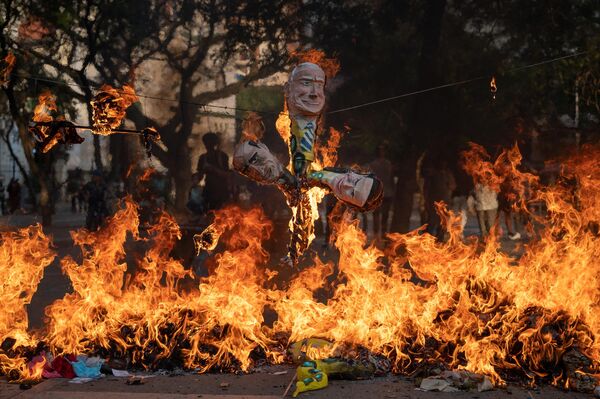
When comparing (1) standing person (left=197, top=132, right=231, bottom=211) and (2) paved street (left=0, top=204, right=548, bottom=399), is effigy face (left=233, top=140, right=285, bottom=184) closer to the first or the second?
(2) paved street (left=0, top=204, right=548, bottom=399)

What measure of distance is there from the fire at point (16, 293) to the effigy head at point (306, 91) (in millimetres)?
2936

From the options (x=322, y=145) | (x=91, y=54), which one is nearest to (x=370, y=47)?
(x=322, y=145)

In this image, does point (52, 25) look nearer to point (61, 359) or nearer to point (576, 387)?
point (61, 359)

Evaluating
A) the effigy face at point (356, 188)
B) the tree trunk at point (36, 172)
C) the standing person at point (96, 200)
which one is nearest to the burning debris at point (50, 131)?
the effigy face at point (356, 188)

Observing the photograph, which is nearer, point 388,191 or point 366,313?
point 366,313

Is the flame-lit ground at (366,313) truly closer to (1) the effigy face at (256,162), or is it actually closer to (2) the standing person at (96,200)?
(1) the effigy face at (256,162)

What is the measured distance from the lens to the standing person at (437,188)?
12117mm

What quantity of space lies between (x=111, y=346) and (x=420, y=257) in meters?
2.96

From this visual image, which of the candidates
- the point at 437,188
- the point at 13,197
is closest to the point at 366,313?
the point at 437,188

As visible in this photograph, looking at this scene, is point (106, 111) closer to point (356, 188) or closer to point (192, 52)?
point (356, 188)

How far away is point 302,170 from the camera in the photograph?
6434 mm

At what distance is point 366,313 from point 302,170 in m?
1.43

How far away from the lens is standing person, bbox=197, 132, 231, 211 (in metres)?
9.52

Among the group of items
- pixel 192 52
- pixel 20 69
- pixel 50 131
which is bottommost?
pixel 50 131
